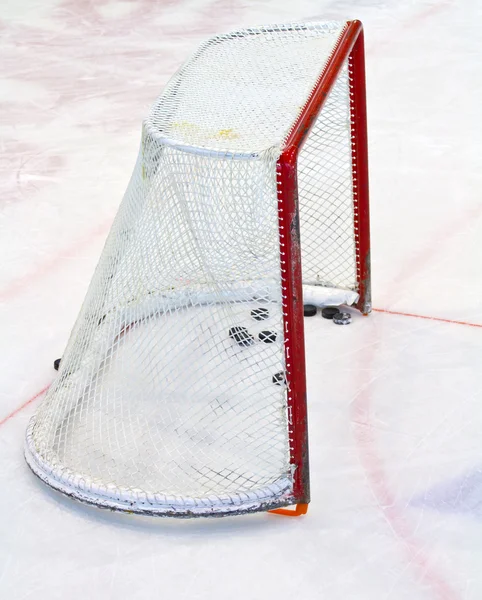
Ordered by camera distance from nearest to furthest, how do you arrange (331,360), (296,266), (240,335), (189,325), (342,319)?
(296,266), (189,325), (240,335), (331,360), (342,319)

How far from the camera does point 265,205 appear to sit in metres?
1.83

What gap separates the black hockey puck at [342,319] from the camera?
8.55 feet

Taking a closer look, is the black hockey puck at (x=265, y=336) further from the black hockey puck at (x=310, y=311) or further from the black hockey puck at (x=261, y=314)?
the black hockey puck at (x=310, y=311)

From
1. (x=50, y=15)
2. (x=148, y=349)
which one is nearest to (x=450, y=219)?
(x=148, y=349)

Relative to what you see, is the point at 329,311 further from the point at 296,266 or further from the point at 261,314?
the point at 296,266

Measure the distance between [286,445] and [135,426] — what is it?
37cm

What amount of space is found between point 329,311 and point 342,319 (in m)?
0.05

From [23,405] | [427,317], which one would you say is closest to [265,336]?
[427,317]

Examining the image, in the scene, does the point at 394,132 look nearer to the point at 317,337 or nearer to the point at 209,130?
the point at 317,337

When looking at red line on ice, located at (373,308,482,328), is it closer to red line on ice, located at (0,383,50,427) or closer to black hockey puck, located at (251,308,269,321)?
black hockey puck, located at (251,308,269,321)

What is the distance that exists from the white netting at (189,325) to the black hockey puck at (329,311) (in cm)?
33

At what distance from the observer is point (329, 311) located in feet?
8.68

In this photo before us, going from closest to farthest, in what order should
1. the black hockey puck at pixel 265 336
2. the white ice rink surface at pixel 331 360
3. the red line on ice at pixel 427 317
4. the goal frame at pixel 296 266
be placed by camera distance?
the goal frame at pixel 296 266 → the white ice rink surface at pixel 331 360 → the black hockey puck at pixel 265 336 → the red line on ice at pixel 427 317

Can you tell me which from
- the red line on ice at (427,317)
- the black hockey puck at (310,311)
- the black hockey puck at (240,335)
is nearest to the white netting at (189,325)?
the black hockey puck at (240,335)
